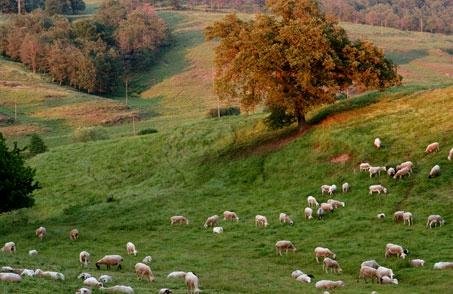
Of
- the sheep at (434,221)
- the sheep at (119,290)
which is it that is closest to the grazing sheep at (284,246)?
the sheep at (434,221)

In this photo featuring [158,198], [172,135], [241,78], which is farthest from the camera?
[172,135]

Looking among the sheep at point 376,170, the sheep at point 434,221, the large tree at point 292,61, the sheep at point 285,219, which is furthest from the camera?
the large tree at point 292,61

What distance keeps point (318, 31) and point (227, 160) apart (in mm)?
14237

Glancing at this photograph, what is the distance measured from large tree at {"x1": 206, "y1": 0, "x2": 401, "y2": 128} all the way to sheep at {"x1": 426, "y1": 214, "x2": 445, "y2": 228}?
807 inches

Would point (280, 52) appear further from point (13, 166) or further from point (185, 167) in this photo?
point (13, 166)

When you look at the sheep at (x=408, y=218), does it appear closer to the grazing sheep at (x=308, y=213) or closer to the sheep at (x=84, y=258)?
the grazing sheep at (x=308, y=213)

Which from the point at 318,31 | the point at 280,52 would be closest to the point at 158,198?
the point at 280,52

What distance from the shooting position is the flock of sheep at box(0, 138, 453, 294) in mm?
25047

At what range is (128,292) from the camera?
23172mm

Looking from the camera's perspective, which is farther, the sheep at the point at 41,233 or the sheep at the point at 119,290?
the sheep at the point at 41,233

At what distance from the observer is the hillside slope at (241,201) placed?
103ft

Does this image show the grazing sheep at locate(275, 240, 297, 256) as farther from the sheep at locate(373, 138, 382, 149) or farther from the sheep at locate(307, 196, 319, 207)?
the sheep at locate(373, 138, 382, 149)

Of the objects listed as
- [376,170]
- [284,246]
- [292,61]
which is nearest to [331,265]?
[284,246]

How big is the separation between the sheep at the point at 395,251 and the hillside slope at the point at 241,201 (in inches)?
21.5
